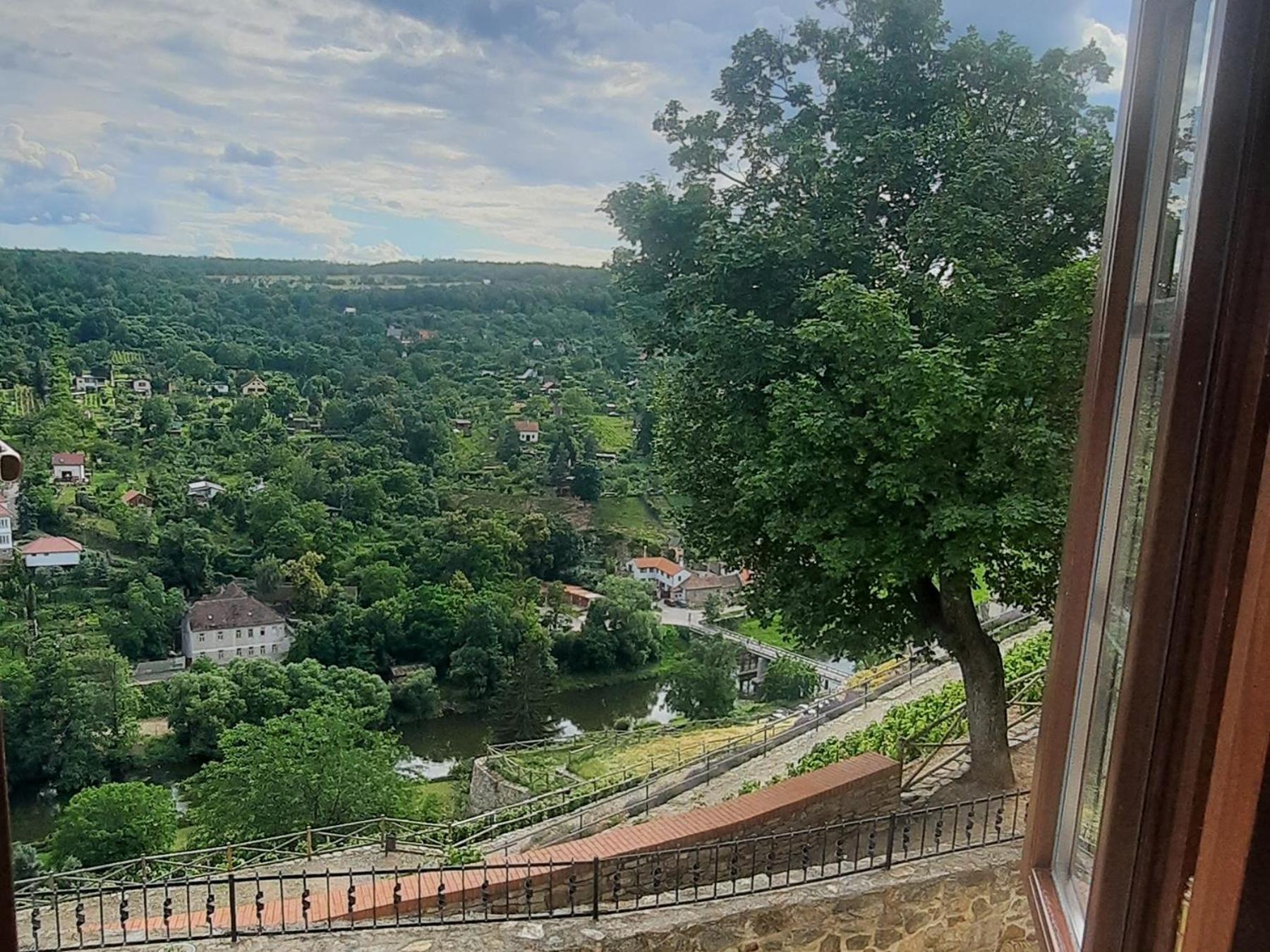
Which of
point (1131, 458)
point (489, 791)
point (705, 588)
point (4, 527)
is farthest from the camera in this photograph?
point (705, 588)

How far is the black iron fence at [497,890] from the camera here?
7.26ft

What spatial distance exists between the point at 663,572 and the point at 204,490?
2.45m

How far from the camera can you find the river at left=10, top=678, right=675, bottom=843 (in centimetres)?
478

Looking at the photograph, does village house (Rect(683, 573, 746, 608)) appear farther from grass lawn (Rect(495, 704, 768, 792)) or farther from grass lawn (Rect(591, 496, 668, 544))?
grass lawn (Rect(495, 704, 768, 792))

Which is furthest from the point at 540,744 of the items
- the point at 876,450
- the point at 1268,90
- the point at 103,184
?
the point at 1268,90

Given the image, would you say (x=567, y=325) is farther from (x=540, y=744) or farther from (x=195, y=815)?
(x=195, y=815)

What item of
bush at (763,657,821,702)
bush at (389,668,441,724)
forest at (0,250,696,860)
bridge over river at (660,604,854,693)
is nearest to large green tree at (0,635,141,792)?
forest at (0,250,696,860)

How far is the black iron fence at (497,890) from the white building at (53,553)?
1181 mm

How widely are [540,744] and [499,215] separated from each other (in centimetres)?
284

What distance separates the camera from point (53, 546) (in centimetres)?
333

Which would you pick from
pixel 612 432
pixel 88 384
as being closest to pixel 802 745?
pixel 612 432

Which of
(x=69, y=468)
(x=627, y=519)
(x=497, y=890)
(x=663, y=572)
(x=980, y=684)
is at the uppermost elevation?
(x=69, y=468)

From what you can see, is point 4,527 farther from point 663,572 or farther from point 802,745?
point 663,572

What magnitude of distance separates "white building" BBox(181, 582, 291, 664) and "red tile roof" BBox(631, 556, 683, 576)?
1.99 metres
